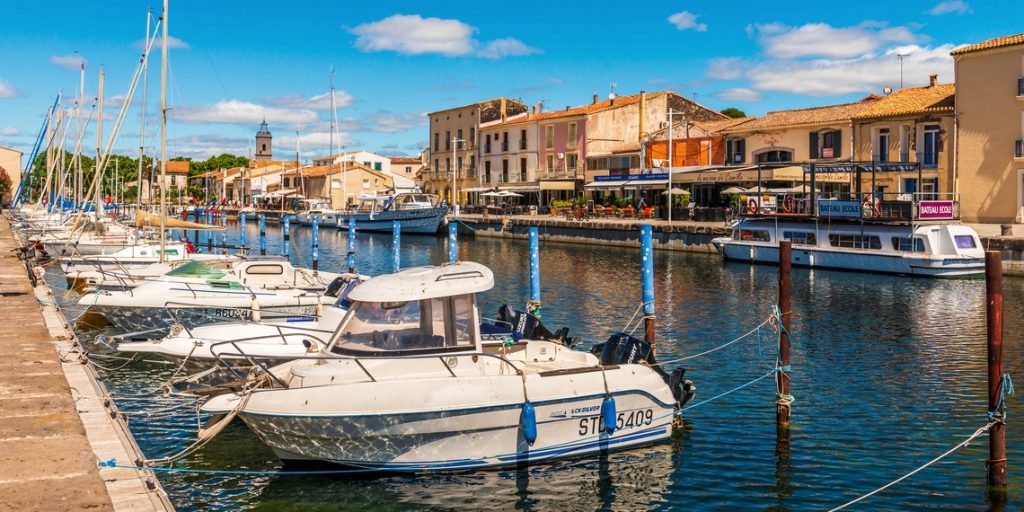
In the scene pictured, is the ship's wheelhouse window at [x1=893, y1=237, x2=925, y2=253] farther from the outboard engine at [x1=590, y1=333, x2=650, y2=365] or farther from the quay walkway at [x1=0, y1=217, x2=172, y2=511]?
the quay walkway at [x1=0, y1=217, x2=172, y2=511]

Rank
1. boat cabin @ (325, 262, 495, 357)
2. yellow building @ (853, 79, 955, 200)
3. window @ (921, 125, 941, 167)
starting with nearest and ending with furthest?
boat cabin @ (325, 262, 495, 357), yellow building @ (853, 79, 955, 200), window @ (921, 125, 941, 167)

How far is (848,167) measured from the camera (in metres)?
44.2

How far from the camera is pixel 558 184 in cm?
7975

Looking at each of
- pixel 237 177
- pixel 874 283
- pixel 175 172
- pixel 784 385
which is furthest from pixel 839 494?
pixel 175 172

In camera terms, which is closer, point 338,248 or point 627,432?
point 627,432

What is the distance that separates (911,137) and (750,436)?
42.5 meters

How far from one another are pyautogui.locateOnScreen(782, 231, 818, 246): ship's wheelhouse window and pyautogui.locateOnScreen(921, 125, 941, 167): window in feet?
38.9

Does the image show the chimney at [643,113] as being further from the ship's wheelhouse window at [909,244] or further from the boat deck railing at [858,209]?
the ship's wheelhouse window at [909,244]

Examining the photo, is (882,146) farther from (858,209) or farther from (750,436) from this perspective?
(750,436)

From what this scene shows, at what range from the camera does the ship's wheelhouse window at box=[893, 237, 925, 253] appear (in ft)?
131

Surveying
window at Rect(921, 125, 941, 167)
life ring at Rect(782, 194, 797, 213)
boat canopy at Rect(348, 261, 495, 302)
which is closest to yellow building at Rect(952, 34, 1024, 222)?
window at Rect(921, 125, 941, 167)

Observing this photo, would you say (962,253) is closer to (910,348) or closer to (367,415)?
(910,348)

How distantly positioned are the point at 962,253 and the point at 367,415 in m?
34.1

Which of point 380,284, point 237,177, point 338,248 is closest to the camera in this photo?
Answer: point 380,284
